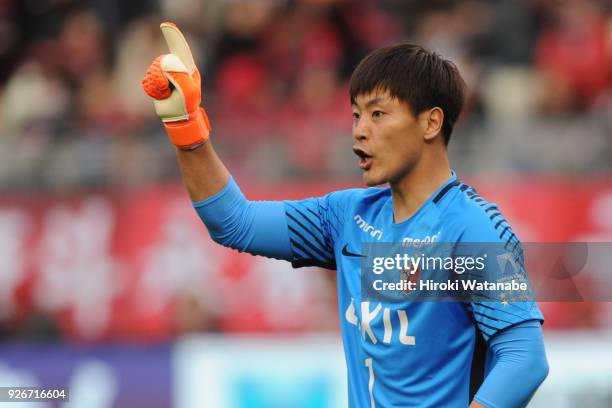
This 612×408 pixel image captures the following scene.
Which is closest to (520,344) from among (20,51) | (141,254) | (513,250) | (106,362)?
(513,250)

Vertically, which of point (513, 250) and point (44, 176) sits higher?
point (44, 176)

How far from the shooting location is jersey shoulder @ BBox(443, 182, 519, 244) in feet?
13.2

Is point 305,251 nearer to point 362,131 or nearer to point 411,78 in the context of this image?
point 362,131

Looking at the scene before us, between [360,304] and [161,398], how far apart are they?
4.49 meters

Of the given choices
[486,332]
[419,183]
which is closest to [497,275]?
[486,332]

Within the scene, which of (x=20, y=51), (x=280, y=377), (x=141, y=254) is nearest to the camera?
(x=280, y=377)

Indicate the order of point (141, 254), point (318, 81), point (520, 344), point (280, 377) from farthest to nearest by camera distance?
point (318, 81) < point (141, 254) < point (280, 377) < point (520, 344)

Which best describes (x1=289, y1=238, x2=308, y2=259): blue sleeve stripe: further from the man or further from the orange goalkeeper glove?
the orange goalkeeper glove

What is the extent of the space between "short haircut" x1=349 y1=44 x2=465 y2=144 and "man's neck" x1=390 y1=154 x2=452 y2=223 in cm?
20

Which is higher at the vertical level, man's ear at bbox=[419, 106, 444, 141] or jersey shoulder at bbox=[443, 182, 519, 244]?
man's ear at bbox=[419, 106, 444, 141]

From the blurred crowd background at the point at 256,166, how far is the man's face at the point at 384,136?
193 inches

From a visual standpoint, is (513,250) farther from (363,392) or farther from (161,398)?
(161,398)

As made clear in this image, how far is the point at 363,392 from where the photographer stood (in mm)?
4238

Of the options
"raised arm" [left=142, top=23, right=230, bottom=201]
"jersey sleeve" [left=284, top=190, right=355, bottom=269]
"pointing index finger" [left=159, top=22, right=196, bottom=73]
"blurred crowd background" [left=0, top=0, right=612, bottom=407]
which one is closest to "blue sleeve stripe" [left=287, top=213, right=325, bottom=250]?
"jersey sleeve" [left=284, top=190, right=355, bottom=269]
